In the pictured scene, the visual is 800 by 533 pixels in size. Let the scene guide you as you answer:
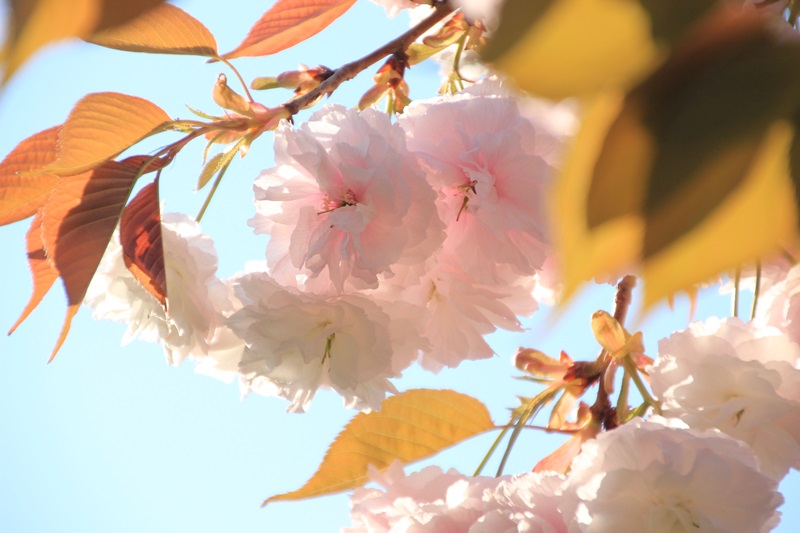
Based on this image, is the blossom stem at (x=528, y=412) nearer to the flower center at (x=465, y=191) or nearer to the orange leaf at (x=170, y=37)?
the flower center at (x=465, y=191)

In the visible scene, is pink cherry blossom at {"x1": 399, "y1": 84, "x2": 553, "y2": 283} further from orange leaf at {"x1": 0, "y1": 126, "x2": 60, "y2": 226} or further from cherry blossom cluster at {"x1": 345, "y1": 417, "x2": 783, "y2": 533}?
orange leaf at {"x1": 0, "y1": 126, "x2": 60, "y2": 226}

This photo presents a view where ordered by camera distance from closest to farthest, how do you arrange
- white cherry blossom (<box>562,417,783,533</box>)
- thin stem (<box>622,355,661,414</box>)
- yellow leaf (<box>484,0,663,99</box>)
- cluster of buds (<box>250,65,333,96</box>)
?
1. yellow leaf (<box>484,0,663,99</box>)
2. white cherry blossom (<box>562,417,783,533</box>)
3. thin stem (<box>622,355,661,414</box>)
4. cluster of buds (<box>250,65,333,96</box>)

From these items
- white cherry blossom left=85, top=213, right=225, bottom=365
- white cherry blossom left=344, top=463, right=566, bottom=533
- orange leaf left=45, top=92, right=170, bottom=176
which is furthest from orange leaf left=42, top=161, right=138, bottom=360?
white cherry blossom left=344, top=463, right=566, bottom=533

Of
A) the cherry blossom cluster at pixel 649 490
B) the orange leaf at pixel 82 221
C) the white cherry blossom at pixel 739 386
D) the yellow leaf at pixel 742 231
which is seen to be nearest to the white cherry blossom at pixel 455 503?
the cherry blossom cluster at pixel 649 490

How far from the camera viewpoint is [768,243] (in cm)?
9

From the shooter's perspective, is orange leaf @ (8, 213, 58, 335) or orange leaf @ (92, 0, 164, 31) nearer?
orange leaf @ (92, 0, 164, 31)

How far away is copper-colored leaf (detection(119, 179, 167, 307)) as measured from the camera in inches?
18.6

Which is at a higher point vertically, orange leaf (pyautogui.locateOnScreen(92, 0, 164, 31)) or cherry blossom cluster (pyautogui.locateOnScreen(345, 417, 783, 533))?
orange leaf (pyautogui.locateOnScreen(92, 0, 164, 31))

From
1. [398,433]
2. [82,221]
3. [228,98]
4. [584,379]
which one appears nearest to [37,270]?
[82,221]

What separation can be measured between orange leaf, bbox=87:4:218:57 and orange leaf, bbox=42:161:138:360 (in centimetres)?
8

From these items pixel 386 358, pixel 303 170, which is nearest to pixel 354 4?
pixel 303 170

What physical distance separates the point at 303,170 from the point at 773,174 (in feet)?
1.39

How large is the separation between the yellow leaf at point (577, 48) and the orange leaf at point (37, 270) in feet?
1.43

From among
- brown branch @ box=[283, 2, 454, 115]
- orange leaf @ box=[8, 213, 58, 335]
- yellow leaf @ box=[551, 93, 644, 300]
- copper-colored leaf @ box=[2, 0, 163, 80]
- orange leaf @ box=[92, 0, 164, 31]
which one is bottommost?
yellow leaf @ box=[551, 93, 644, 300]
